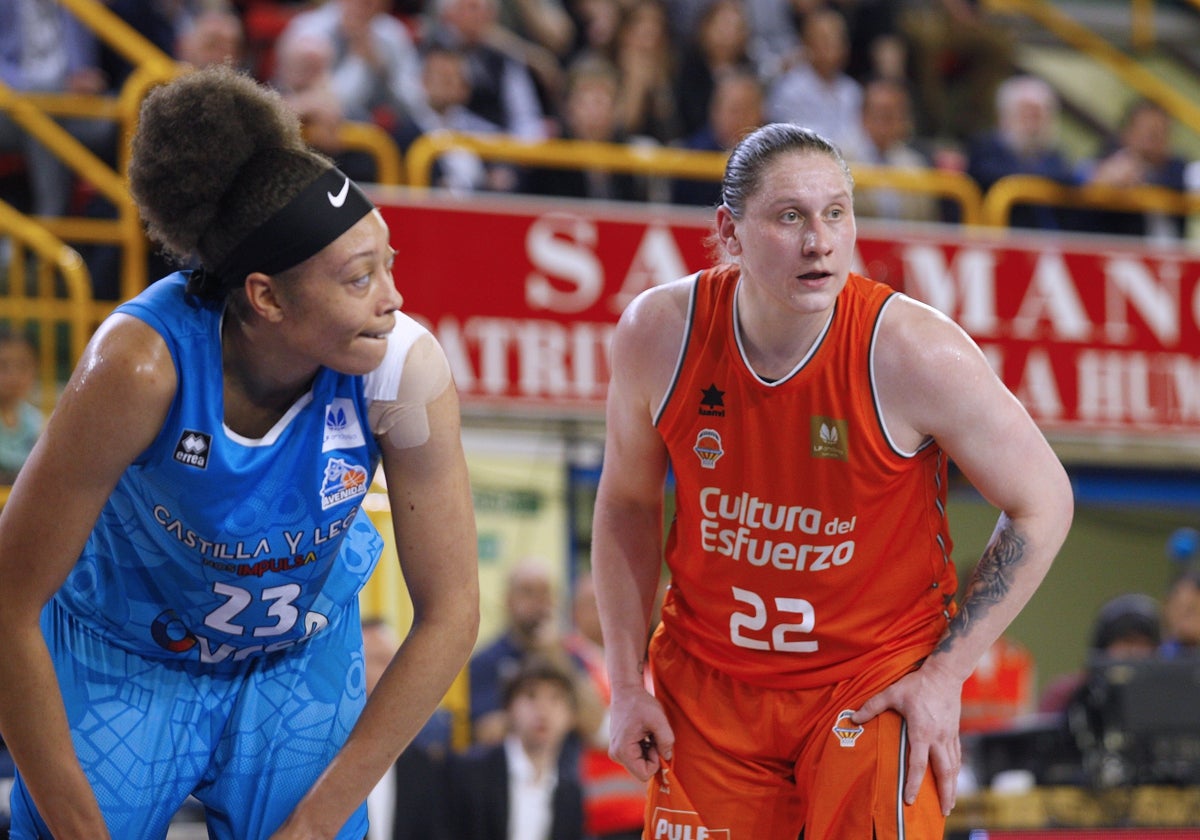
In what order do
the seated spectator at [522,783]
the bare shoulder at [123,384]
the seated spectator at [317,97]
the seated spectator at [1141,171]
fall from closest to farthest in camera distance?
the bare shoulder at [123,384], the seated spectator at [522,783], the seated spectator at [317,97], the seated spectator at [1141,171]

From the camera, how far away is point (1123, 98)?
1232cm

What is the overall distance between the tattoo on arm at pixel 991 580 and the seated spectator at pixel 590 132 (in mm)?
4950

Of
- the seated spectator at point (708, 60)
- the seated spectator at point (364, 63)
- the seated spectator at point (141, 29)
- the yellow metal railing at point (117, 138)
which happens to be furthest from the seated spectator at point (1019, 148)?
the yellow metal railing at point (117, 138)

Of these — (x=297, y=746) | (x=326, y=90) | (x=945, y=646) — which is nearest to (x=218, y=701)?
(x=297, y=746)

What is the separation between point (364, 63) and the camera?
26.7 ft

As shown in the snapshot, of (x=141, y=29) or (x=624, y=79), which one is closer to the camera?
(x=141, y=29)

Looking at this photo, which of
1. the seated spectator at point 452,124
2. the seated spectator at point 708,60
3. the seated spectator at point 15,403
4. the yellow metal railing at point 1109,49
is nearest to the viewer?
the seated spectator at point 15,403

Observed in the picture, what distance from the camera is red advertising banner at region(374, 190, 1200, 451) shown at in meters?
7.07

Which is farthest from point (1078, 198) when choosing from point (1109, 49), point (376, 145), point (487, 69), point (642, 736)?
point (642, 736)

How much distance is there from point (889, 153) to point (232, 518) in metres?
6.95

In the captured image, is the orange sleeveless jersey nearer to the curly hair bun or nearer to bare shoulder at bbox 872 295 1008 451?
bare shoulder at bbox 872 295 1008 451

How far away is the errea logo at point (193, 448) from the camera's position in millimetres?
2459

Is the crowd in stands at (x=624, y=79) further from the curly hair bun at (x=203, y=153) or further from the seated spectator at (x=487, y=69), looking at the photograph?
the curly hair bun at (x=203, y=153)

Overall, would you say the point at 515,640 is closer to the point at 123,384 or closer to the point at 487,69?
the point at 487,69
